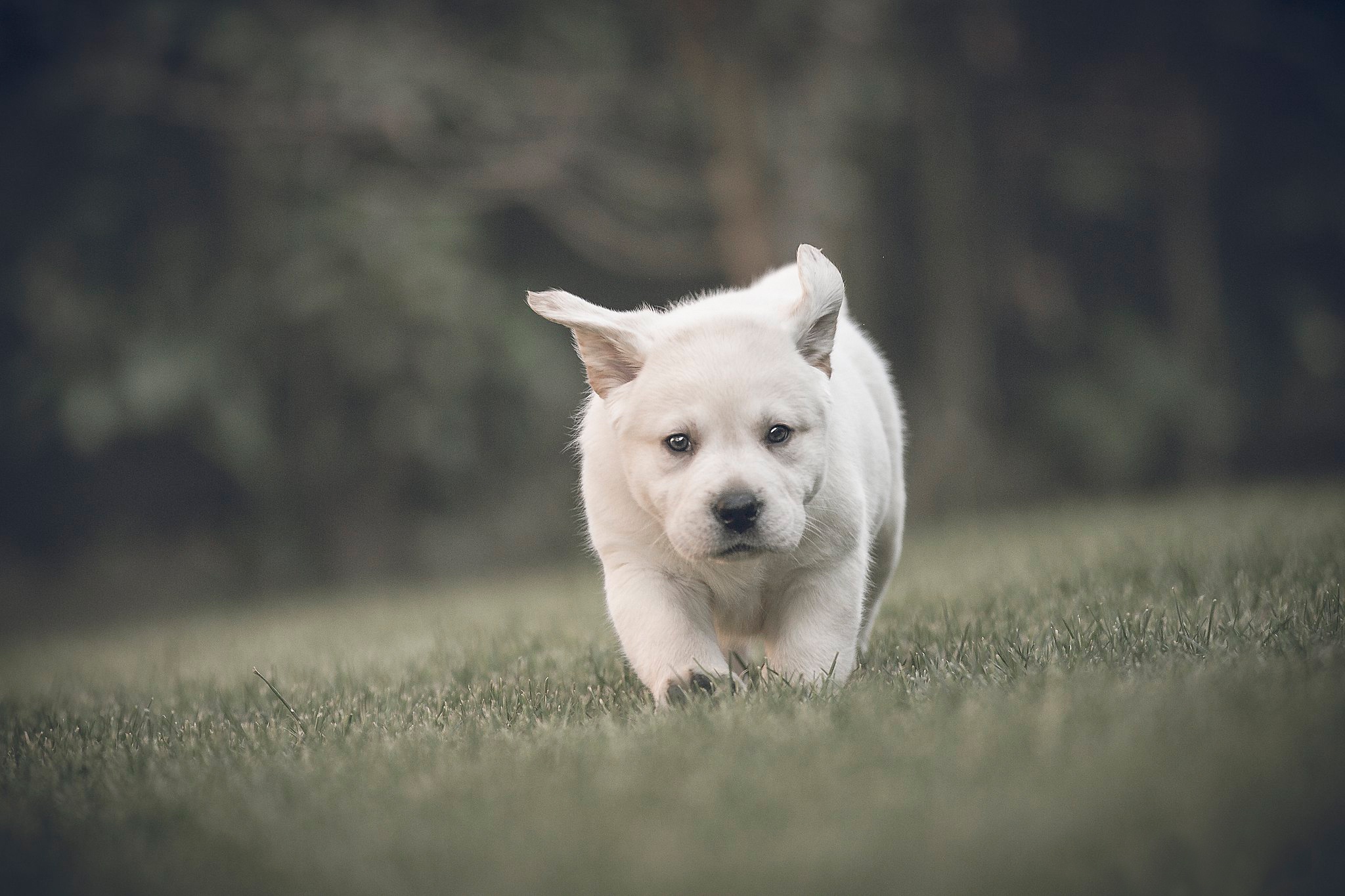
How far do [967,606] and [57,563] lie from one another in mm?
12076

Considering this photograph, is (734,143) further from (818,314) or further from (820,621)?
(820,621)

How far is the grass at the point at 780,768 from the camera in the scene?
2.06 meters

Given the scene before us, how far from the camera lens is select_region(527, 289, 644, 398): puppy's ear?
3.74 metres

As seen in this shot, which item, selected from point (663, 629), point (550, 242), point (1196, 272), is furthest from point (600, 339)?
point (1196, 272)

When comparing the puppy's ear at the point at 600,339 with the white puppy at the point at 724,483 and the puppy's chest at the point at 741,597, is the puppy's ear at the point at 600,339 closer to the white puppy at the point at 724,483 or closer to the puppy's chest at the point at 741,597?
the white puppy at the point at 724,483

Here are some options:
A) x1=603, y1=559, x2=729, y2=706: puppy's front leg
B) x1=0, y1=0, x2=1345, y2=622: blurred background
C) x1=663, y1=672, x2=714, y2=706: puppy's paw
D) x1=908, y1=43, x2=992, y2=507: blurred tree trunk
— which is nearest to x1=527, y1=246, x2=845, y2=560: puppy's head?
x1=603, y1=559, x2=729, y2=706: puppy's front leg

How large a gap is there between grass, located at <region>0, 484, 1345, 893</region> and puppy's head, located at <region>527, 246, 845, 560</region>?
50cm

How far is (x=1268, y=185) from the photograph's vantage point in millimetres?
13648

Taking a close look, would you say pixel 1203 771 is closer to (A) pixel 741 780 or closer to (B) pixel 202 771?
(A) pixel 741 780

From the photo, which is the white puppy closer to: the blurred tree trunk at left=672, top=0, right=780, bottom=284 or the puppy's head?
the puppy's head

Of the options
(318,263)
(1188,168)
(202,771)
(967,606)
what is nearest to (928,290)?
(1188,168)

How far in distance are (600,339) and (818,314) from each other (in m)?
0.69

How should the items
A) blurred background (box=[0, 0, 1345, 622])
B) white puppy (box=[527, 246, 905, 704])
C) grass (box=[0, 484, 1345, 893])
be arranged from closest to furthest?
grass (box=[0, 484, 1345, 893]), white puppy (box=[527, 246, 905, 704]), blurred background (box=[0, 0, 1345, 622])

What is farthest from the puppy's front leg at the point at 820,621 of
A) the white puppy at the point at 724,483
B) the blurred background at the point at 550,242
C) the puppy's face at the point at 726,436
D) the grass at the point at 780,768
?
the blurred background at the point at 550,242
